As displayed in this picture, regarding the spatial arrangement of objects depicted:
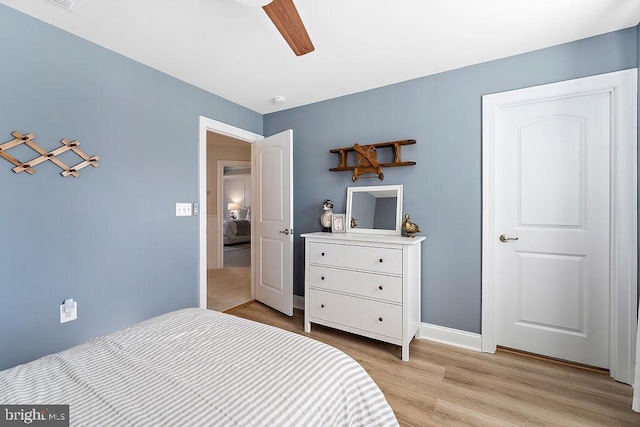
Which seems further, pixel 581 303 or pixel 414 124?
pixel 414 124

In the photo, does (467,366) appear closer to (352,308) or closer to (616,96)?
(352,308)

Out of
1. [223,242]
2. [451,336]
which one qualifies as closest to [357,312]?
[451,336]

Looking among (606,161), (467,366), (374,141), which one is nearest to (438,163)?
(374,141)

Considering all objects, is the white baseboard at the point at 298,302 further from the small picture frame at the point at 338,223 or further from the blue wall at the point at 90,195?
the blue wall at the point at 90,195

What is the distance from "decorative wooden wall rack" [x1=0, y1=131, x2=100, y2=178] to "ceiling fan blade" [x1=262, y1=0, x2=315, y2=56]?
1.64 m

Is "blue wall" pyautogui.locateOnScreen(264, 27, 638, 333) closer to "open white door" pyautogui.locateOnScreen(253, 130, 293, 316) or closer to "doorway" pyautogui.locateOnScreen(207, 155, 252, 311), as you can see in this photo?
"open white door" pyautogui.locateOnScreen(253, 130, 293, 316)

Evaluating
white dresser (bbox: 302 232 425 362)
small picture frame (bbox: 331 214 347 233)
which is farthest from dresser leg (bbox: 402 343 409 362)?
small picture frame (bbox: 331 214 347 233)

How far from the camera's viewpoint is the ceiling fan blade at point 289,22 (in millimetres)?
1236

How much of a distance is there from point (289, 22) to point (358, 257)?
5.59 ft

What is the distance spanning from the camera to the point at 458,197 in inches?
90.2

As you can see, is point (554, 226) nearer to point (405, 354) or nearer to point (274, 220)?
point (405, 354)

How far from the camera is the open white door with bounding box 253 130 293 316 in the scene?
9.45 ft

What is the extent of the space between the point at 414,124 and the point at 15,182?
116 inches

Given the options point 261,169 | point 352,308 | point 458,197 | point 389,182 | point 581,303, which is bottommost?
point 352,308
